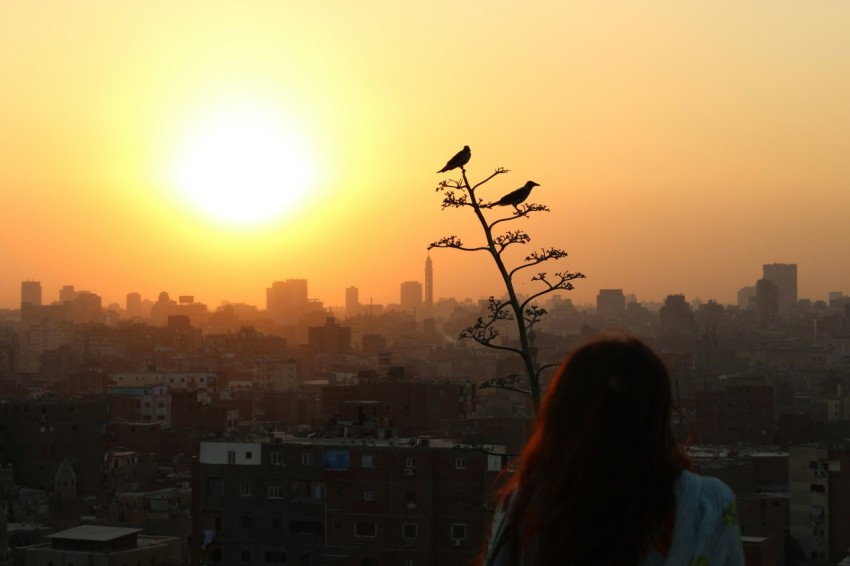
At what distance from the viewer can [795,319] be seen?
16462 centimetres

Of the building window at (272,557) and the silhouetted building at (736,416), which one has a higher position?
the silhouetted building at (736,416)

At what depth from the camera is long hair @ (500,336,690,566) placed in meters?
2.57

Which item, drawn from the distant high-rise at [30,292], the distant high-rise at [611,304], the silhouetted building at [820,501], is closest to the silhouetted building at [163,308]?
the distant high-rise at [30,292]

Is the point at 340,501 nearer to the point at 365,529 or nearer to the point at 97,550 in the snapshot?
the point at 365,529

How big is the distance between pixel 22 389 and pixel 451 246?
2774 inches

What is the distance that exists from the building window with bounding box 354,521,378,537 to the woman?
22847 mm

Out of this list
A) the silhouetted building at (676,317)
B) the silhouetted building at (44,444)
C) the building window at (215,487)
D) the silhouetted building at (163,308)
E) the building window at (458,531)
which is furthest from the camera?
the silhouetted building at (163,308)

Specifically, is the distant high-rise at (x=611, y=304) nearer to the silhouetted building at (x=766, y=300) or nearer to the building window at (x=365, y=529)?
the silhouetted building at (x=766, y=300)

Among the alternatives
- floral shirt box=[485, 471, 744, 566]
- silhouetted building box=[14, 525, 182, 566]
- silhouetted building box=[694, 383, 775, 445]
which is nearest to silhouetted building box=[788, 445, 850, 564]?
silhouetted building box=[14, 525, 182, 566]

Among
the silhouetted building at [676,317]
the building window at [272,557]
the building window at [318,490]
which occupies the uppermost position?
the silhouetted building at [676,317]

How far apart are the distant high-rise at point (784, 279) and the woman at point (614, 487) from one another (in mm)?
189754

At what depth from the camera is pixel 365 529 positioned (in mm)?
25281

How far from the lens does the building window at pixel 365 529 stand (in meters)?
25.2

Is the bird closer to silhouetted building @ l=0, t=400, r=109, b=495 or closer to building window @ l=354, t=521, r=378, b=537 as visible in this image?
building window @ l=354, t=521, r=378, b=537
